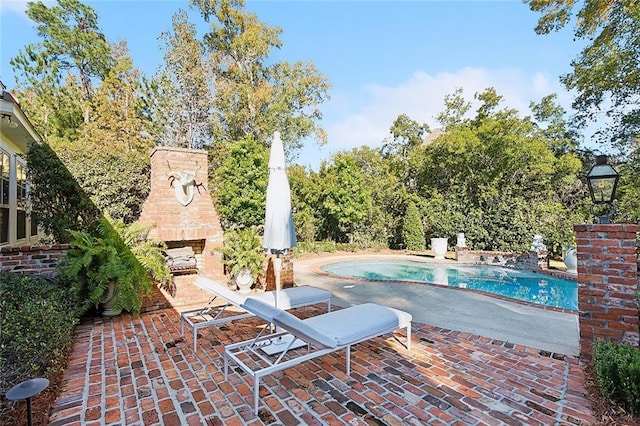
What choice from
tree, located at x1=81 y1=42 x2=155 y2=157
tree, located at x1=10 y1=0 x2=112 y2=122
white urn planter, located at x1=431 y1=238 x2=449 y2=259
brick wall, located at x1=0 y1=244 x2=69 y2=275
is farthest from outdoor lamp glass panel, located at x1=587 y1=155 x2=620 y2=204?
tree, located at x1=10 y1=0 x2=112 y2=122

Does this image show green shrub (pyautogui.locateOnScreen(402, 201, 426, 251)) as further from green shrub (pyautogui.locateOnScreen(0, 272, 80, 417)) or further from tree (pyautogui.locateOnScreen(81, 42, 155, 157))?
green shrub (pyautogui.locateOnScreen(0, 272, 80, 417))

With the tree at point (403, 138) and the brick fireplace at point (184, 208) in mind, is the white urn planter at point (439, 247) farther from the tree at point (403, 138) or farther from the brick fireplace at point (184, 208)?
the brick fireplace at point (184, 208)

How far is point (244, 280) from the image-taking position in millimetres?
6488

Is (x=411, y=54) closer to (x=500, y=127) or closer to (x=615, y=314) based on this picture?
(x=500, y=127)

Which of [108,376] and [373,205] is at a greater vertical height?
[373,205]

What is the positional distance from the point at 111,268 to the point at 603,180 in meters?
6.62

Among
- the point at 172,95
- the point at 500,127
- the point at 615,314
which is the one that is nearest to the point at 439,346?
the point at 615,314

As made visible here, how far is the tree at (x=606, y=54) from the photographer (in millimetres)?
8336

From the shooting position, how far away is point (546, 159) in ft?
46.2

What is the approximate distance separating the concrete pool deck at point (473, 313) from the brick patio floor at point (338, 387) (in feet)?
1.52

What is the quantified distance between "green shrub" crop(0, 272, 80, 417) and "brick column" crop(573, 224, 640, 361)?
204 inches

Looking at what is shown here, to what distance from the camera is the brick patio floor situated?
243 cm

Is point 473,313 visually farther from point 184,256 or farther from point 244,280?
point 184,256

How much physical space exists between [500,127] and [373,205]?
693cm
